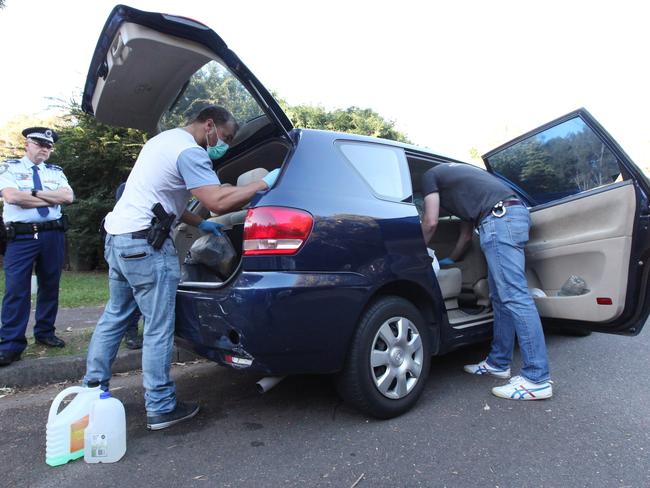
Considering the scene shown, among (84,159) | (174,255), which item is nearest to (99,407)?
(174,255)

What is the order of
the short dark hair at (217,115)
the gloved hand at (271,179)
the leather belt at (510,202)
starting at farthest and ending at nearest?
the leather belt at (510,202) → the short dark hair at (217,115) → the gloved hand at (271,179)

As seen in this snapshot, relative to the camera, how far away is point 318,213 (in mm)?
2281

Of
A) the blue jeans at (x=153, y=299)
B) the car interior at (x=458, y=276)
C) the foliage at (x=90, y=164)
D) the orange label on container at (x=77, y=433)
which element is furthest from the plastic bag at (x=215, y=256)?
the foliage at (x=90, y=164)

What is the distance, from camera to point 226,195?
2354 millimetres

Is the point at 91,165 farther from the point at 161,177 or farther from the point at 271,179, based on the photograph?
the point at 271,179

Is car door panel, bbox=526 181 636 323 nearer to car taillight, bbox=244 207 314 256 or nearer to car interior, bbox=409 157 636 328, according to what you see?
car interior, bbox=409 157 636 328

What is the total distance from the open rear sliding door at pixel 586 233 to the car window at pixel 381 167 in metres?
1.15

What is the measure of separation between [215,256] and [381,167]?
Result: 1.19m

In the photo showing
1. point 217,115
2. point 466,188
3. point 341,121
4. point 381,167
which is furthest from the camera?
point 341,121

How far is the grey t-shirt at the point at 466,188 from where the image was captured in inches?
125

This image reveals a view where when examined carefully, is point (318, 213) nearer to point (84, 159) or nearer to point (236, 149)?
point (236, 149)

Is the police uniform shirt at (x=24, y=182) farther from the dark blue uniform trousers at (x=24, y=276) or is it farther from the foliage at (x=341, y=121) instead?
the foliage at (x=341, y=121)

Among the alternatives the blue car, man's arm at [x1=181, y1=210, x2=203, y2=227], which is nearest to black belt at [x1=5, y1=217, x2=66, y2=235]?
the blue car

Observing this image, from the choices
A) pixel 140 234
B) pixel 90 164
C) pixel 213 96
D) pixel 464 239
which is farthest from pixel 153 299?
pixel 90 164
